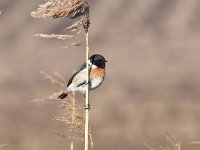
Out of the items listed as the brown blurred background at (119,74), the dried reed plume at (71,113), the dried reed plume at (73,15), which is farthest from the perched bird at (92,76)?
the brown blurred background at (119,74)

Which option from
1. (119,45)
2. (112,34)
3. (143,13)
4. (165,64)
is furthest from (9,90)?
(143,13)

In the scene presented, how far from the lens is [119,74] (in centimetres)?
2703

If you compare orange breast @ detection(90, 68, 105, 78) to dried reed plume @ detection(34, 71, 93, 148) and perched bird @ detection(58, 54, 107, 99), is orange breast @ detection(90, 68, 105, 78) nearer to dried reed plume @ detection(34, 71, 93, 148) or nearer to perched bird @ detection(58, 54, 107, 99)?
perched bird @ detection(58, 54, 107, 99)

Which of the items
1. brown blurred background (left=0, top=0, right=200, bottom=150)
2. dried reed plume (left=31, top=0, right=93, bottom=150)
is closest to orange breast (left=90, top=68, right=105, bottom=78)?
dried reed plume (left=31, top=0, right=93, bottom=150)

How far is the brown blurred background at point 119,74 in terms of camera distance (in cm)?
1934

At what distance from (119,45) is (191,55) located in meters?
3.88

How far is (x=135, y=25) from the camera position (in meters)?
36.1

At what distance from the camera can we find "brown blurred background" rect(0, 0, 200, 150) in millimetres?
19344

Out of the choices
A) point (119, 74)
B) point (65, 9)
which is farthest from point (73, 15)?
point (119, 74)

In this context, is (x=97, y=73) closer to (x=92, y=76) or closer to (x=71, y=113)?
(x=92, y=76)

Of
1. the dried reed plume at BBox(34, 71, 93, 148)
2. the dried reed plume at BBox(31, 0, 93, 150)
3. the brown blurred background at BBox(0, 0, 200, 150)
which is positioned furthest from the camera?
the brown blurred background at BBox(0, 0, 200, 150)

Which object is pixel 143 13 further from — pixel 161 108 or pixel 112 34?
pixel 161 108

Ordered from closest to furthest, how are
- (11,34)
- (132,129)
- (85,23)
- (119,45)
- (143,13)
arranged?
(85,23), (132,129), (119,45), (11,34), (143,13)

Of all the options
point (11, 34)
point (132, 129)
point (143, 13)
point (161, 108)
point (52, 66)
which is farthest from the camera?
point (143, 13)
